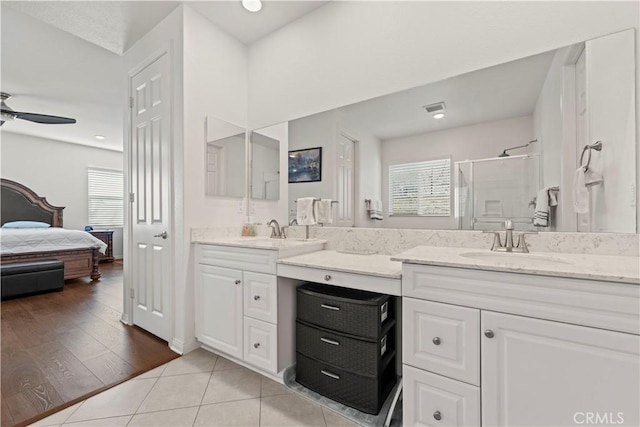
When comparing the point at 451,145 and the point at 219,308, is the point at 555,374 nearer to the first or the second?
the point at 451,145

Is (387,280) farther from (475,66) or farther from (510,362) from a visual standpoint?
(475,66)

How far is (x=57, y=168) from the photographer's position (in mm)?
5914

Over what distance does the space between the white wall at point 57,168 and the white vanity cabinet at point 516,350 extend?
24.7ft

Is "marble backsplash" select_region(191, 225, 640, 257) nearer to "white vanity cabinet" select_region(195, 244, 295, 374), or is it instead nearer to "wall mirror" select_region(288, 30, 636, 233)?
"wall mirror" select_region(288, 30, 636, 233)

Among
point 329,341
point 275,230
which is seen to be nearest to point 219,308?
point 275,230

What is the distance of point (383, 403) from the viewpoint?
1521mm

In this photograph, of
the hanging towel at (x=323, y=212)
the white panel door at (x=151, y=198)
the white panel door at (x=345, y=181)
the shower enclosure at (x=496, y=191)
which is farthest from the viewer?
the white panel door at (x=151, y=198)

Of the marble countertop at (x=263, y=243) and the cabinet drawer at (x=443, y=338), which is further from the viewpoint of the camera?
the marble countertop at (x=263, y=243)

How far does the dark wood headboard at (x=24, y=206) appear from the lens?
520cm

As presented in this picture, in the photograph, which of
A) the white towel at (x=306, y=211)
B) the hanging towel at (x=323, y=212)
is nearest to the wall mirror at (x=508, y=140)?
Answer: the hanging towel at (x=323, y=212)

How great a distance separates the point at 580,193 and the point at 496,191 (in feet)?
1.17

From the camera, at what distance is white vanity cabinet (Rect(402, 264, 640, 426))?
0.89m

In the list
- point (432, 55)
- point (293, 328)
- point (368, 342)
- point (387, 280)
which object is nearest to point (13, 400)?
point (293, 328)

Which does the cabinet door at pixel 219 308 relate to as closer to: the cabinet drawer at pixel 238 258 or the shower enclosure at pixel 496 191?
the cabinet drawer at pixel 238 258
